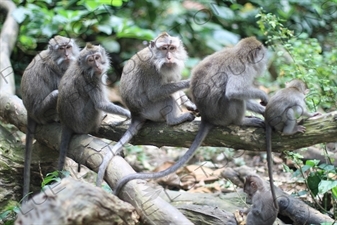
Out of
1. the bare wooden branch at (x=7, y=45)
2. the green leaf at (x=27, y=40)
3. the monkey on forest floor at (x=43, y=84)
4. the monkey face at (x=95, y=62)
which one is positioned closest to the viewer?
the monkey face at (x=95, y=62)

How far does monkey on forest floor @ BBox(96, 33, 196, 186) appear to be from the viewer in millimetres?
5777

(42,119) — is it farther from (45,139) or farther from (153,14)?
(153,14)

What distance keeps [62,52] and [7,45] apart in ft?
7.48

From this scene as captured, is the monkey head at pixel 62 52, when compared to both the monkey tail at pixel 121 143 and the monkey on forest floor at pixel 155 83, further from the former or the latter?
the monkey tail at pixel 121 143

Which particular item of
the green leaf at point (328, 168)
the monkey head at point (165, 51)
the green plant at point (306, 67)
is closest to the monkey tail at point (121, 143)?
the monkey head at point (165, 51)

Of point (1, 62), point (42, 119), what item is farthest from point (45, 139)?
point (1, 62)

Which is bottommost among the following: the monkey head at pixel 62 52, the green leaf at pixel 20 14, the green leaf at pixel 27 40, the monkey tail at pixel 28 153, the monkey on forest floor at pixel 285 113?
the green leaf at pixel 27 40

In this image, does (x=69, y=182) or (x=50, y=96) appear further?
(x=50, y=96)

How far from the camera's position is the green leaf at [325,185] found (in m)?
5.29

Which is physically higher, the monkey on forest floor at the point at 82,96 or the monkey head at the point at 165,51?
the monkey head at the point at 165,51

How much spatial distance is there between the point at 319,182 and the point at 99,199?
9.23 feet

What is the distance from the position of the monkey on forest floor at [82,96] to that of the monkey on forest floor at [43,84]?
1.46 feet

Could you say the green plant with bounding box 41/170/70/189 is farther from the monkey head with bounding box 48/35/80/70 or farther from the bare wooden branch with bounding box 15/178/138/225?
the monkey head with bounding box 48/35/80/70

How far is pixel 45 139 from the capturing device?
6.44 m
